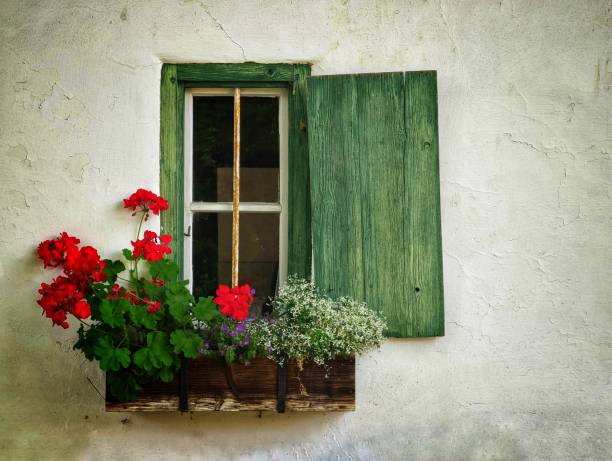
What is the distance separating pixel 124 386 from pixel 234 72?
1.64 metres

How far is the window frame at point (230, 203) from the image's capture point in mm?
3268

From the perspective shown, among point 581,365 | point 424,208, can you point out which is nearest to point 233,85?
point 424,208

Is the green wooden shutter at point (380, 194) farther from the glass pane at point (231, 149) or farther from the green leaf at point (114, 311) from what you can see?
the green leaf at point (114, 311)

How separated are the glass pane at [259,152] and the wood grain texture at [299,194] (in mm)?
125

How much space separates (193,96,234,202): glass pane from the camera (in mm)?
3309

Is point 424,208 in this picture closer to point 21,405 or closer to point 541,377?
point 541,377

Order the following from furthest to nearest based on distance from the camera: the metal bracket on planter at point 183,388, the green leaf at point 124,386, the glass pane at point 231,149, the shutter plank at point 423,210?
the glass pane at point 231,149
the shutter plank at point 423,210
the metal bracket on planter at point 183,388
the green leaf at point 124,386

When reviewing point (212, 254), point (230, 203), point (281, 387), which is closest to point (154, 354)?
point (281, 387)

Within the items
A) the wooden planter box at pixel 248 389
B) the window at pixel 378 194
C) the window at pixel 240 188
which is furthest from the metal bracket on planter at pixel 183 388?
the window at pixel 378 194

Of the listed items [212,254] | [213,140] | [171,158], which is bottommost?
[212,254]

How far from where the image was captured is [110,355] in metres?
2.66

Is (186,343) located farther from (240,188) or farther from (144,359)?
(240,188)

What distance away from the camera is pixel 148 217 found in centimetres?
310

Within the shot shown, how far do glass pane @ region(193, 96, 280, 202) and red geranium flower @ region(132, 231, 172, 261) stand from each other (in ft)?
1.44
